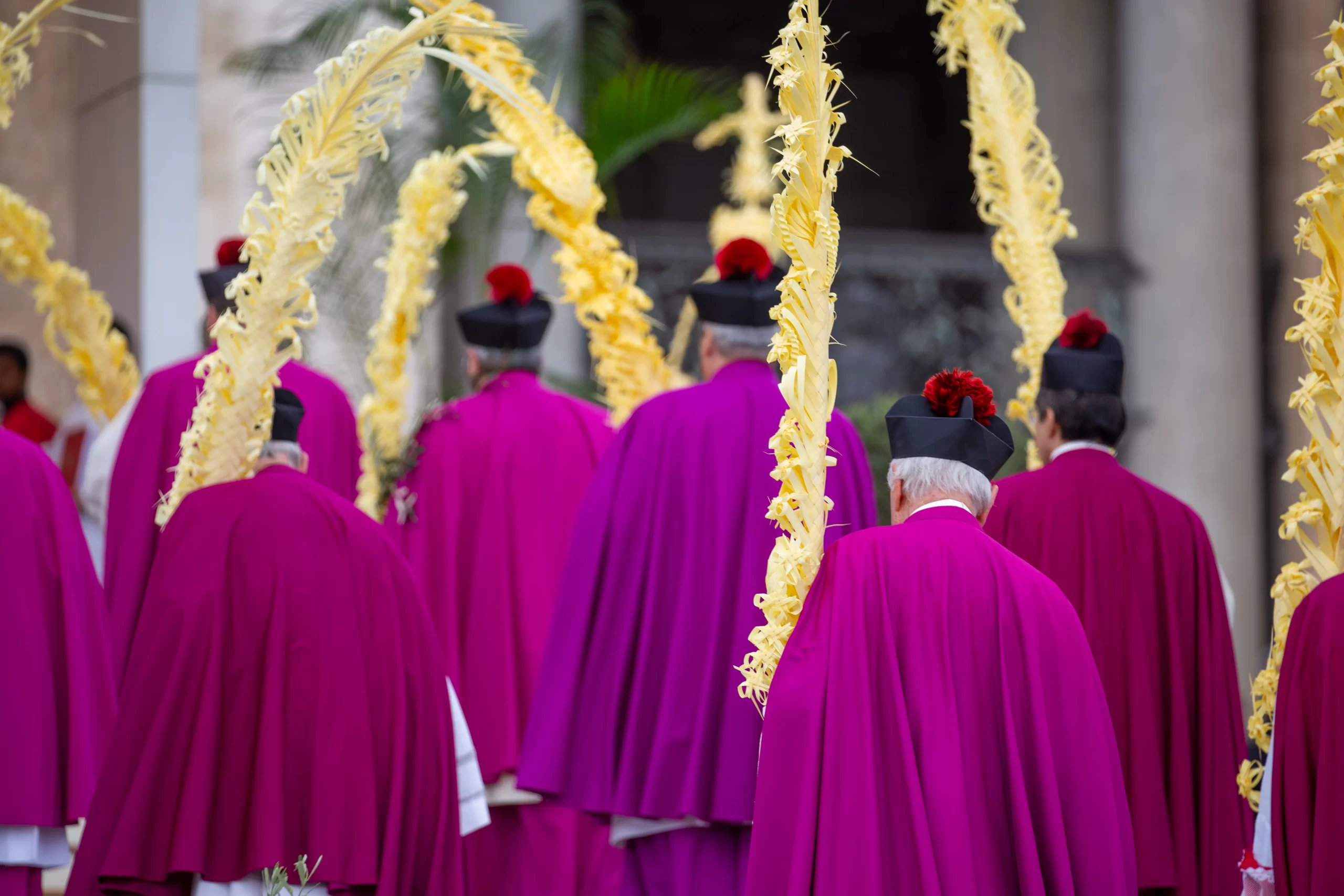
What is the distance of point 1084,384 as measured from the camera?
219 inches

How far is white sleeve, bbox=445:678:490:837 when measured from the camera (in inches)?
199

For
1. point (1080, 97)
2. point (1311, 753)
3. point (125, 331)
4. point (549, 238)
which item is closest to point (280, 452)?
point (1311, 753)

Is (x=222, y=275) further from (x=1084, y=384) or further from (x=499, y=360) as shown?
(x=1084, y=384)

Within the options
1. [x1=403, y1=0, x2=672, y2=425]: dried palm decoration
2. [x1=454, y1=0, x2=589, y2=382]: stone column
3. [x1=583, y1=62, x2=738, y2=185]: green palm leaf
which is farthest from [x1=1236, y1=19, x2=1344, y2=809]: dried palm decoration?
[x1=454, y1=0, x2=589, y2=382]: stone column

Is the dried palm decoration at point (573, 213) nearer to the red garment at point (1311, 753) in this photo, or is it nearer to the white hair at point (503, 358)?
the white hair at point (503, 358)

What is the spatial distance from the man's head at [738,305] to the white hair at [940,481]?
1506 millimetres

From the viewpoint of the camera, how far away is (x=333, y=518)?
4.68 meters

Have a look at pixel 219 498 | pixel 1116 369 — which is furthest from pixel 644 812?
pixel 1116 369

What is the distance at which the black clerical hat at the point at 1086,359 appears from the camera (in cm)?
550

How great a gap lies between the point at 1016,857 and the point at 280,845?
1.83 metres

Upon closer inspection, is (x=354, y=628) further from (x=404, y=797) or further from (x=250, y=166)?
(x=250, y=166)

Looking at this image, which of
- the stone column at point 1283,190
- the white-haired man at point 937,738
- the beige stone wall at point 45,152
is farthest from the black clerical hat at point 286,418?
the stone column at point 1283,190

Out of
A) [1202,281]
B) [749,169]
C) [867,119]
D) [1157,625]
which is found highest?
[867,119]

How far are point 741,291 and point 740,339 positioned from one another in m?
0.15
